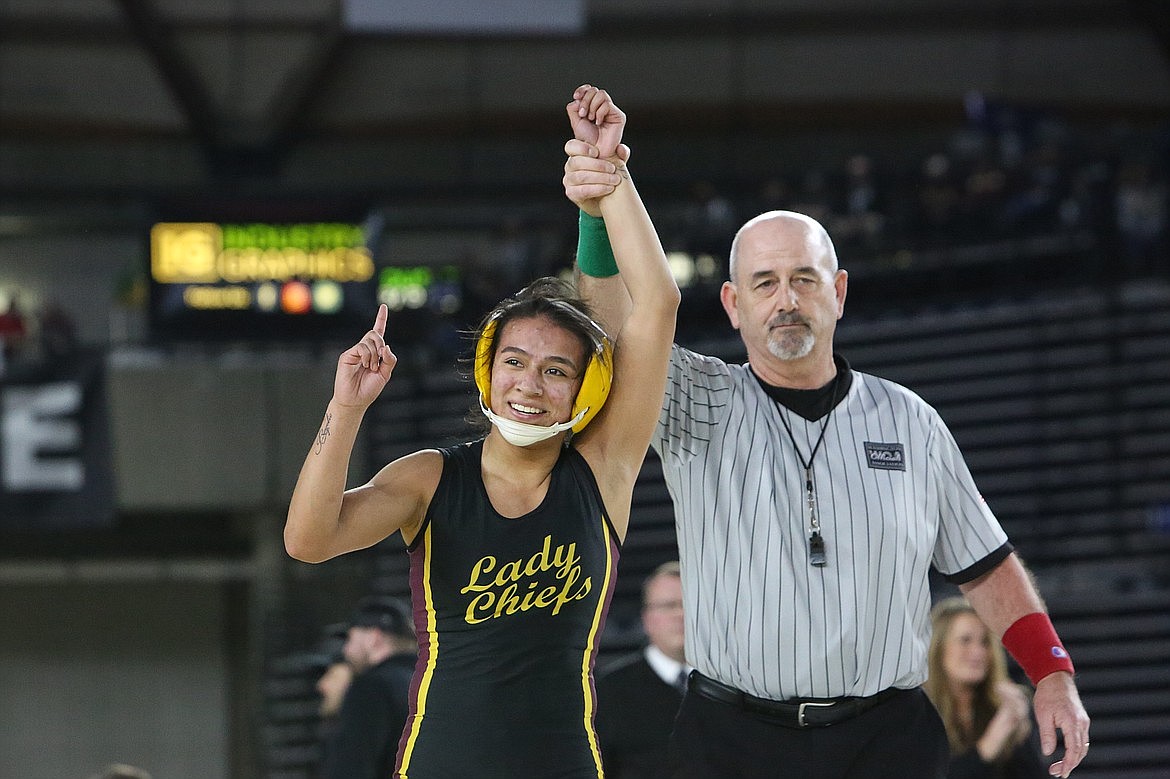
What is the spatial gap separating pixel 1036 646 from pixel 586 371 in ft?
4.05

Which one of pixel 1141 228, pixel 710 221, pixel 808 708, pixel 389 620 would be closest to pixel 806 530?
pixel 808 708

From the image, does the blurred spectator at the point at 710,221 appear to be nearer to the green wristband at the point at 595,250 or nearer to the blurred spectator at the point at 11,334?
the blurred spectator at the point at 11,334

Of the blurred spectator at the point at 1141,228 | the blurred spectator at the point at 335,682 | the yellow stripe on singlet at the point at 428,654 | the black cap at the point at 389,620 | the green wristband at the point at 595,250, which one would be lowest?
the blurred spectator at the point at 335,682

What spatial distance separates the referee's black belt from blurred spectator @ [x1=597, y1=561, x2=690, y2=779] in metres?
1.53

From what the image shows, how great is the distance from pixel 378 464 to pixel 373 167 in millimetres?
6808

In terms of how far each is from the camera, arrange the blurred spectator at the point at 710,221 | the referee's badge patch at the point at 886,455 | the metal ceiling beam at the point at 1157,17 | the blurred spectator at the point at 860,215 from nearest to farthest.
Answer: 1. the referee's badge patch at the point at 886,455
2. the blurred spectator at the point at 860,215
3. the blurred spectator at the point at 710,221
4. the metal ceiling beam at the point at 1157,17

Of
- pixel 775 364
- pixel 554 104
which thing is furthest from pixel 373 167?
pixel 775 364

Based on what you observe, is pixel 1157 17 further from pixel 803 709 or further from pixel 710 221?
pixel 803 709

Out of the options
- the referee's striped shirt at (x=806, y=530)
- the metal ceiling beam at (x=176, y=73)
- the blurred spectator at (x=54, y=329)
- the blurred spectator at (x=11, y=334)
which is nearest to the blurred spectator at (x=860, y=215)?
the blurred spectator at (x=54, y=329)

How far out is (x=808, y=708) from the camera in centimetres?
337

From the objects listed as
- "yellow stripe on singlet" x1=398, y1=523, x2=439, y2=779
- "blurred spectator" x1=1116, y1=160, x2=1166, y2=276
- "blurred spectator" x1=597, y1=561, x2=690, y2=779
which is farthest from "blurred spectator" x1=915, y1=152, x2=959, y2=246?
"yellow stripe on singlet" x1=398, y1=523, x2=439, y2=779

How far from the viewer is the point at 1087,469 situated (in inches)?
411

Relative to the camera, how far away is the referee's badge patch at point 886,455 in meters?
3.48

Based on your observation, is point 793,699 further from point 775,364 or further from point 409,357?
point 409,357
